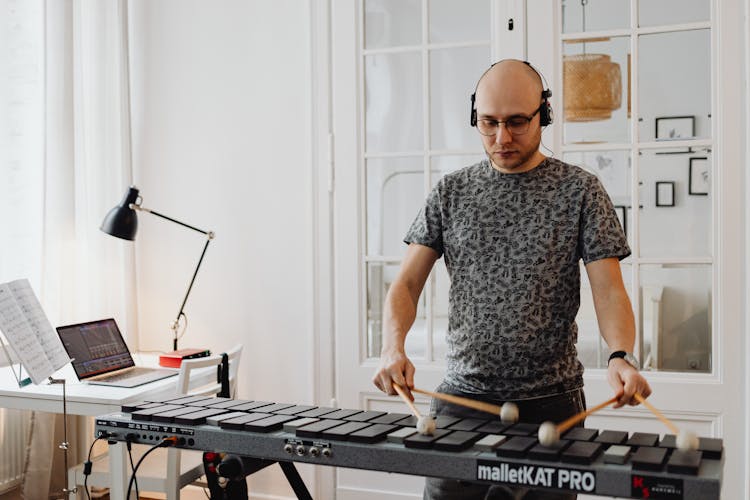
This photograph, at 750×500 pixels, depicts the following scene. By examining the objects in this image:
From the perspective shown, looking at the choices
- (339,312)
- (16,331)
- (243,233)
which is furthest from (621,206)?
(16,331)

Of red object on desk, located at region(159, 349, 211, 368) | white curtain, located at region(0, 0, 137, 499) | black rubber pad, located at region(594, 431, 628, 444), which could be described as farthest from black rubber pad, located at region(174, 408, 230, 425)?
white curtain, located at region(0, 0, 137, 499)

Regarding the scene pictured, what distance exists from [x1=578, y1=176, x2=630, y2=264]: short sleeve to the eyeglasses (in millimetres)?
203

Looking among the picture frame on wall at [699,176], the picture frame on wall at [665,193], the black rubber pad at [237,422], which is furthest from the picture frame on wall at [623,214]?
the black rubber pad at [237,422]

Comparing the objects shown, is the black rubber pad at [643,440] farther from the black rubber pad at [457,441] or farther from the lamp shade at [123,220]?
the lamp shade at [123,220]

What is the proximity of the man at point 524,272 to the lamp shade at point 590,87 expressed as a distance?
119cm

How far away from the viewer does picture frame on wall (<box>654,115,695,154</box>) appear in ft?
10.0

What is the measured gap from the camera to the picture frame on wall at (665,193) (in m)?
3.09

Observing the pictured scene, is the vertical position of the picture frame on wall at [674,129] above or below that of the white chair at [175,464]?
above

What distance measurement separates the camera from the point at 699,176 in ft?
10.0

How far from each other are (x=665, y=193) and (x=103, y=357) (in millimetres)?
2147

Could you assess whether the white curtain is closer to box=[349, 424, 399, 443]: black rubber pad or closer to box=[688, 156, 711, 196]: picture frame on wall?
box=[349, 424, 399, 443]: black rubber pad

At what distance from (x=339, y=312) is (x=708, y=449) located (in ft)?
6.67

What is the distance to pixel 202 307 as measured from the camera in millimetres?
3781

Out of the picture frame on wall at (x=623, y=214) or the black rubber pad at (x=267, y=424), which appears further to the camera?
the picture frame on wall at (x=623, y=214)
